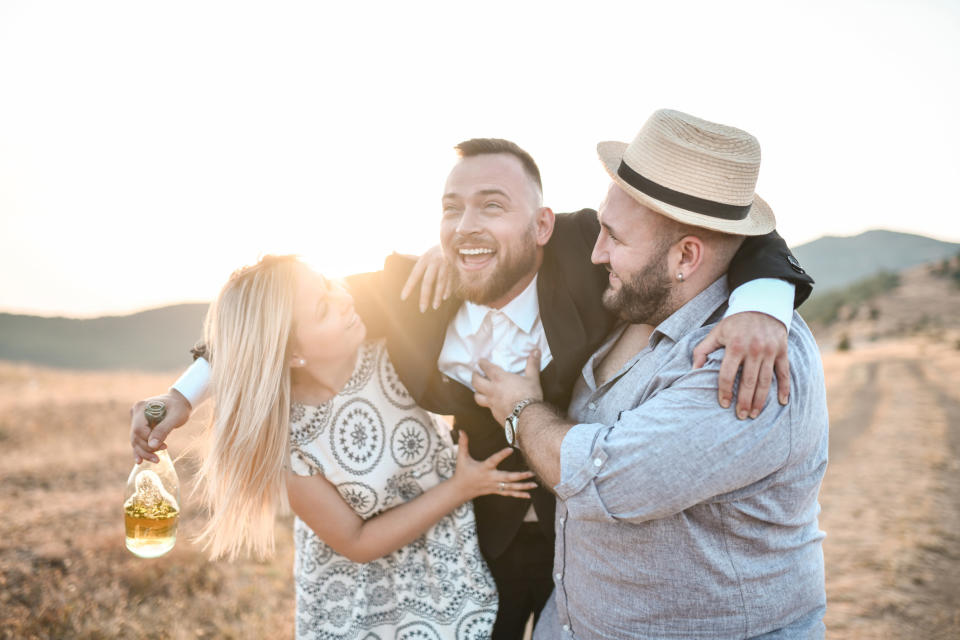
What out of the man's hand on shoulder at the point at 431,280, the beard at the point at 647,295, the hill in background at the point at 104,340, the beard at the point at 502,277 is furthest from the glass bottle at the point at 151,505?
the hill in background at the point at 104,340

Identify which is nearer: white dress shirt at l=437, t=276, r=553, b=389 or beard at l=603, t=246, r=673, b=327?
beard at l=603, t=246, r=673, b=327

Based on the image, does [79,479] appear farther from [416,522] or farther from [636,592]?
[636,592]

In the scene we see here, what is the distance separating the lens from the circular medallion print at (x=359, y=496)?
9.14 ft

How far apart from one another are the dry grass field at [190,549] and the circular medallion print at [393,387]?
203 centimetres

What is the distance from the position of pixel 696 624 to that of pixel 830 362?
80.5 ft

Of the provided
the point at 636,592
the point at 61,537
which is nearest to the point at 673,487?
the point at 636,592

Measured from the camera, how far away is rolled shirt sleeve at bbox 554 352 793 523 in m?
1.92

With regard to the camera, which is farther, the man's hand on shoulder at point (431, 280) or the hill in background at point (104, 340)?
the hill in background at point (104, 340)

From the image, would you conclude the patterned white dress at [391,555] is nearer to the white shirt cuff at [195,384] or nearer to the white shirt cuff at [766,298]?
the white shirt cuff at [195,384]

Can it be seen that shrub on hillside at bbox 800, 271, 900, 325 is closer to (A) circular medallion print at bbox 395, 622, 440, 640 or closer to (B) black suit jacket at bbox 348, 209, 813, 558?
(B) black suit jacket at bbox 348, 209, 813, 558

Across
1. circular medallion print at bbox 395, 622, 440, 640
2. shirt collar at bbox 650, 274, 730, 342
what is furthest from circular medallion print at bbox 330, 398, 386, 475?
shirt collar at bbox 650, 274, 730, 342

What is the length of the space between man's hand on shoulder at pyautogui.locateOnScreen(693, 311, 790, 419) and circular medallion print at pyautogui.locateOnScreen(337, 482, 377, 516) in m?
1.63

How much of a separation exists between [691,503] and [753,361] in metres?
0.50

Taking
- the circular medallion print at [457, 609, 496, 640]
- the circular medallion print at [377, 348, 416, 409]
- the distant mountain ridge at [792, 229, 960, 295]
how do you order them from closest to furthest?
the circular medallion print at [457, 609, 496, 640] < the circular medallion print at [377, 348, 416, 409] < the distant mountain ridge at [792, 229, 960, 295]
